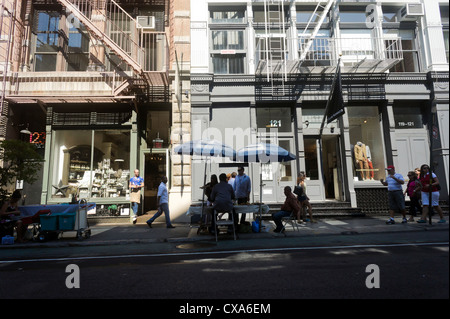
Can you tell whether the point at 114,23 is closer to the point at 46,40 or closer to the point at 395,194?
the point at 46,40

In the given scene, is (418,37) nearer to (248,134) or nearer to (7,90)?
(248,134)

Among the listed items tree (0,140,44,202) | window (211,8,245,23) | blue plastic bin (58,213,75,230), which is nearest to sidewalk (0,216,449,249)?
blue plastic bin (58,213,75,230)

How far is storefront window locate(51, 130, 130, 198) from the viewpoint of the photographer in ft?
40.9

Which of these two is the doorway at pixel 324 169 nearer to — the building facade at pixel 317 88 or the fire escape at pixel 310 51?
the building facade at pixel 317 88

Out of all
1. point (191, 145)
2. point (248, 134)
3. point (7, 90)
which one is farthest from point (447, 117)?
→ point (7, 90)

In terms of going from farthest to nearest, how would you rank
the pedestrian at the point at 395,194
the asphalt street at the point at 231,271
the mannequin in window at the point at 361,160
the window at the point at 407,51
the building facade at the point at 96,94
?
the window at the point at 407,51
the mannequin in window at the point at 361,160
the building facade at the point at 96,94
the pedestrian at the point at 395,194
the asphalt street at the point at 231,271

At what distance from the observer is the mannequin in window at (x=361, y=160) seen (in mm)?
12789

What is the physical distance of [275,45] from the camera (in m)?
13.4

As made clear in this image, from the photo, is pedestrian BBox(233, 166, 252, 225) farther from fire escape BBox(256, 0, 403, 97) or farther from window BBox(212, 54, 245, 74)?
window BBox(212, 54, 245, 74)

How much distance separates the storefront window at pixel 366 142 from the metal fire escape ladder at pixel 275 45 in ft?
12.2

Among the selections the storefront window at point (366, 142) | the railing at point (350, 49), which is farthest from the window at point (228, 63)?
the storefront window at point (366, 142)

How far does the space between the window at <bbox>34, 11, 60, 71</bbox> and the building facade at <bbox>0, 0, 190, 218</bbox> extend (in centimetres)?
4

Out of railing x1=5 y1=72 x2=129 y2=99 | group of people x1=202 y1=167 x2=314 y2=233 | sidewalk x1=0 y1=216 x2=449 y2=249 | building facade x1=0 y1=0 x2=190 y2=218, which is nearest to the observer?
sidewalk x1=0 y1=216 x2=449 y2=249
